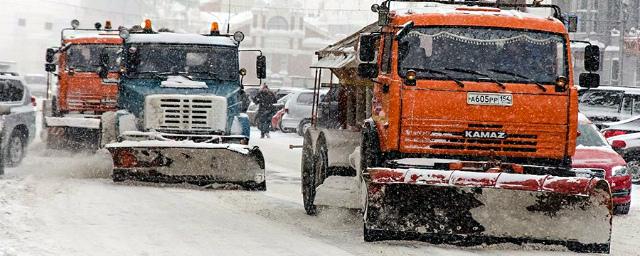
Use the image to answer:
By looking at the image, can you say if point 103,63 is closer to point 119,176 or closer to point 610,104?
point 119,176

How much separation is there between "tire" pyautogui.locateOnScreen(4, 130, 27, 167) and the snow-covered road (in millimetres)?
1406

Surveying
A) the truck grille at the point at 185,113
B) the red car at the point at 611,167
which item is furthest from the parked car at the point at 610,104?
the truck grille at the point at 185,113

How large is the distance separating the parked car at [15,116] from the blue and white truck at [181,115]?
2.30 metres

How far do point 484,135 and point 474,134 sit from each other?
0.10m

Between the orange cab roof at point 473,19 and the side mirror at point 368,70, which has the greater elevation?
the orange cab roof at point 473,19

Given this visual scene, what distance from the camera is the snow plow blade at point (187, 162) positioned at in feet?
49.3

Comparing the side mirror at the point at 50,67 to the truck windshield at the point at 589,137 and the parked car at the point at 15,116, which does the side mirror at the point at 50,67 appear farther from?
the truck windshield at the point at 589,137

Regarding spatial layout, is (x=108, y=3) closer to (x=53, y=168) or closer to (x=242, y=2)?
(x=242, y=2)

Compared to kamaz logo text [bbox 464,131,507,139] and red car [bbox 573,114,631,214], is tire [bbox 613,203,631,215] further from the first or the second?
kamaz logo text [bbox 464,131,507,139]

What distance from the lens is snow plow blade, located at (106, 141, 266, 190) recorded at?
1502 cm

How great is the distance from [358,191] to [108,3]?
4218 inches

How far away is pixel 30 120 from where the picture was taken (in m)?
19.1

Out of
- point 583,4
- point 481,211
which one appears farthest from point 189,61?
point 583,4

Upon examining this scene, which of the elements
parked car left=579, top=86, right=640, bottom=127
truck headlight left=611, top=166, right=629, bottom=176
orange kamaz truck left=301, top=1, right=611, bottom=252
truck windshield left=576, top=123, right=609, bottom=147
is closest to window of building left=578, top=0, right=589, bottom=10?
parked car left=579, top=86, right=640, bottom=127
